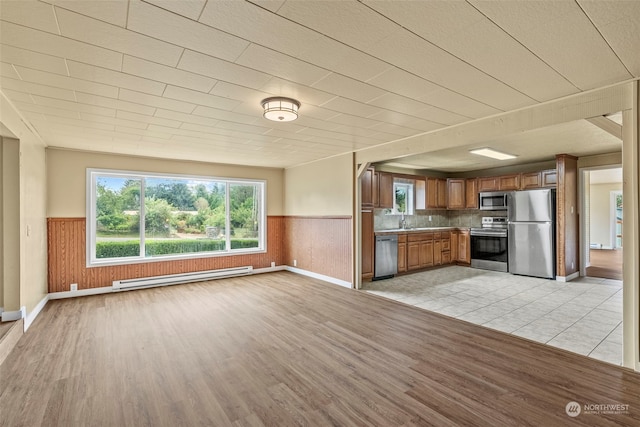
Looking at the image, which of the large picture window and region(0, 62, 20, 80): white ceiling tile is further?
the large picture window

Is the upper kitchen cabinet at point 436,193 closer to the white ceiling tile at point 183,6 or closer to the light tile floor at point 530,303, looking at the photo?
the light tile floor at point 530,303

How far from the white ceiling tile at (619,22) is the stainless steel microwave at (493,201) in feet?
17.1

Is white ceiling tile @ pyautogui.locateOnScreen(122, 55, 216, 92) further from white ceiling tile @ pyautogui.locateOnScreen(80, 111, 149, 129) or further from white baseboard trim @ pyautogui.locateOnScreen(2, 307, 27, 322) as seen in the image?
white baseboard trim @ pyautogui.locateOnScreen(2, 307, 27, 322)

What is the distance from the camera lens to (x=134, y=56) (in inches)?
81.7

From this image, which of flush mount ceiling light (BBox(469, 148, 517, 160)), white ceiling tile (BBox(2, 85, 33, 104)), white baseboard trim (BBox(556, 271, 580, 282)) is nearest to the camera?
white ceiling tile (BBox(2, 85, 33, 104))

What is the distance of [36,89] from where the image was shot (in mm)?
2596

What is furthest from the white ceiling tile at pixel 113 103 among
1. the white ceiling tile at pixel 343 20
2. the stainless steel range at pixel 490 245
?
the stainless steel range at pixel 490 245

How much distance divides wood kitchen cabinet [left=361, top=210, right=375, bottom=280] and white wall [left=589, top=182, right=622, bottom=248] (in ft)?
32.7

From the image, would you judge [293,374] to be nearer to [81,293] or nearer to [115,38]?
[115,38]

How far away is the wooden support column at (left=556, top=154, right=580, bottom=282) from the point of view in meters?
5.75

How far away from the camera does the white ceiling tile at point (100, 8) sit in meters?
1.54

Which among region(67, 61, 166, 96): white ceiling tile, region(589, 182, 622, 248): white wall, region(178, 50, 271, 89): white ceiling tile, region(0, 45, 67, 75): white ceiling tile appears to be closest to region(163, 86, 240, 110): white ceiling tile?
region(67, 61, 166, 96): white ceiling tile

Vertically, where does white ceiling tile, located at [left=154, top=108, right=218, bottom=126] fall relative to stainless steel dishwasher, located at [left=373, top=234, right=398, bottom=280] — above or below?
above

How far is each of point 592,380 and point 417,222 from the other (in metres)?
5.66
